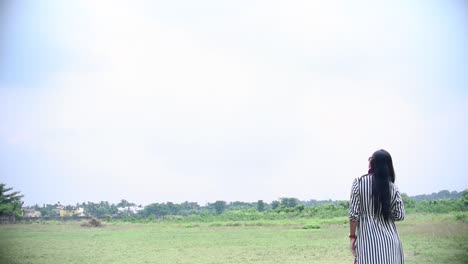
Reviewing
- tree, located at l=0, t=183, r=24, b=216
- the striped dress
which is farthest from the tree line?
the striped dress

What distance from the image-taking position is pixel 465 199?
18.9 metres

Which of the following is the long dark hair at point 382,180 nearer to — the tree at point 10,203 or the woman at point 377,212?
the woman at point 377,212

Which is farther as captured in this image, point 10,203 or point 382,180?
point 10,203

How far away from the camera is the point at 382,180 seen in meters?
2.10

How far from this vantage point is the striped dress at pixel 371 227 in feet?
6.96

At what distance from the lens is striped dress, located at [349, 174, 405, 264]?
2.12 metres

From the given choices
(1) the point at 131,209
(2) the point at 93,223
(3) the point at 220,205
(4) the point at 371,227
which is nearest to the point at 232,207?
(3) the point at 220,205

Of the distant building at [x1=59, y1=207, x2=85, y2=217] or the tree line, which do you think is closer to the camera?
the tree line

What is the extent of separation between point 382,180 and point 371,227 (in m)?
0.20

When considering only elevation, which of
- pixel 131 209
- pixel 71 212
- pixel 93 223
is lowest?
pixel 93 223

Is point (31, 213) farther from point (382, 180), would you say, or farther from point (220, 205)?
point (382, 180)

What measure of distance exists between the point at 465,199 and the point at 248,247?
35.1ft

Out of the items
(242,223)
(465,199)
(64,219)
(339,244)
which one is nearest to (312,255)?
(339,244)

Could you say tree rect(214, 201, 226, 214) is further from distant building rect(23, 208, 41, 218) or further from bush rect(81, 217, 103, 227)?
distant building rect(23, 208, 41, 218)
